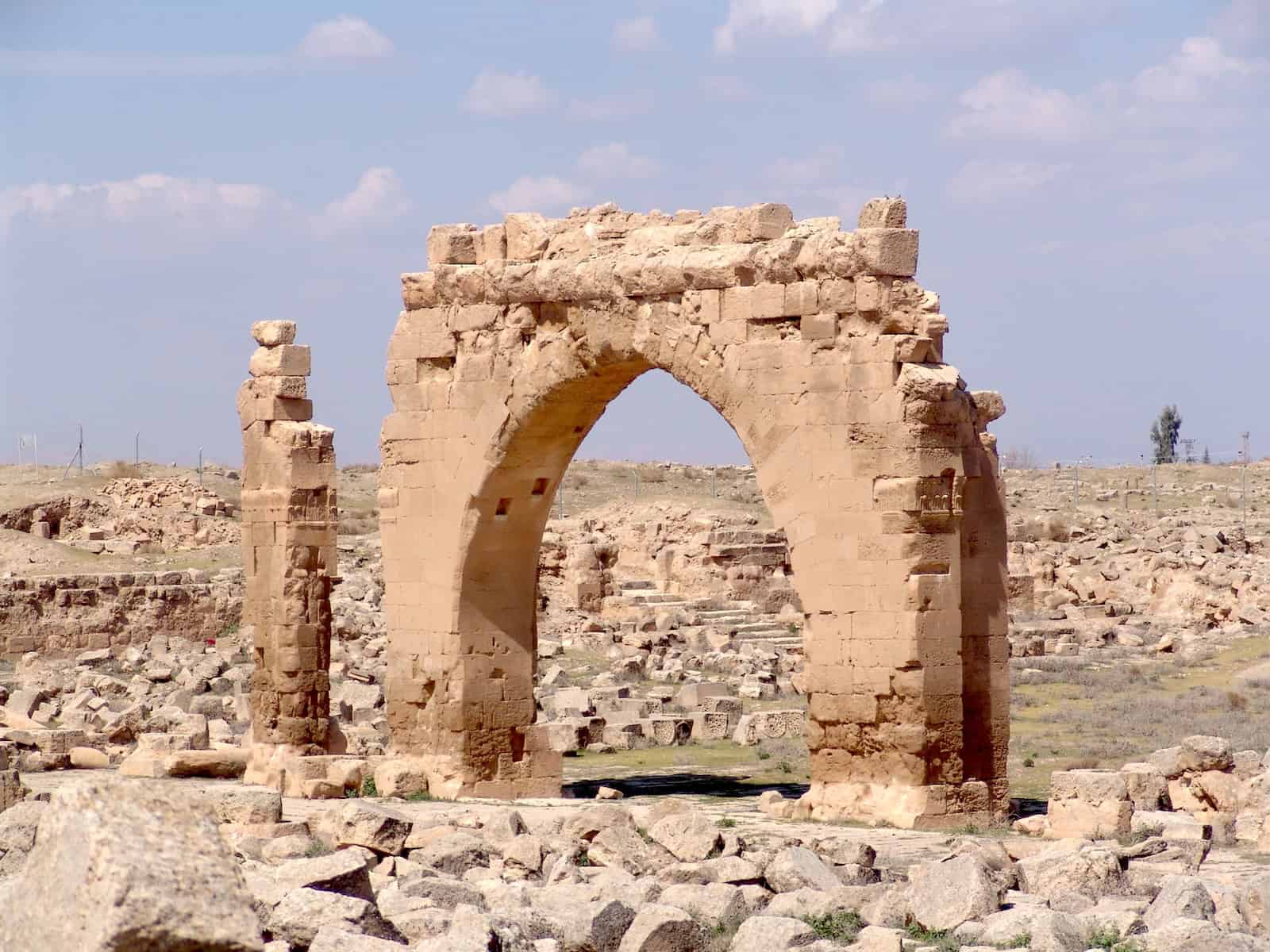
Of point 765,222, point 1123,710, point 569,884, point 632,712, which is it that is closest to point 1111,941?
point 569,884

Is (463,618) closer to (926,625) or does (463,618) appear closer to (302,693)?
(302,693)

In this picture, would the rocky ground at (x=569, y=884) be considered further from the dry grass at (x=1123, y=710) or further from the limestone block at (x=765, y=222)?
the dry grass at (x=1123, y=710)

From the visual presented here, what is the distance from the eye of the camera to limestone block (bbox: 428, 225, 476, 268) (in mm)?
15172

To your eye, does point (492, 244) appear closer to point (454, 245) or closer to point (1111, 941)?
point (454, 245)

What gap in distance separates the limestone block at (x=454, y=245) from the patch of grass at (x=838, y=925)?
7.75 meters

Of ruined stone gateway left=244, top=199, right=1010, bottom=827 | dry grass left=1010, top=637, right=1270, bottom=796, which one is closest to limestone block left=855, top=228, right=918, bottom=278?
ruined stone gateway left=244, top=199, right=1010, bottom=827

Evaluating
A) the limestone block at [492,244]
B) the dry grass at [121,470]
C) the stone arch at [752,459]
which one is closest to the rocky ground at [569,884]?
the stone arch at [752,459]

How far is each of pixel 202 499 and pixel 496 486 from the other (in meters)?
20.5

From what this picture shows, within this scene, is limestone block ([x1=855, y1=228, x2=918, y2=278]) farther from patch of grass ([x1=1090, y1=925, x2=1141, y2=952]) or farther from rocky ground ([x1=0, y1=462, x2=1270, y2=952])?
patch of grass ([x1=1090, y1=925, x2=1141, y2=952])

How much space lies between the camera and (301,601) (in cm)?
1566

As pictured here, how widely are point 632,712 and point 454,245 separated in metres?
6.50

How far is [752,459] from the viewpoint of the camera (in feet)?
43.5

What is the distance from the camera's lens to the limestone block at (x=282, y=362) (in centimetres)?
1584

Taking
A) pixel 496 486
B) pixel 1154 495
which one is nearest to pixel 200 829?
pixel 496 486
